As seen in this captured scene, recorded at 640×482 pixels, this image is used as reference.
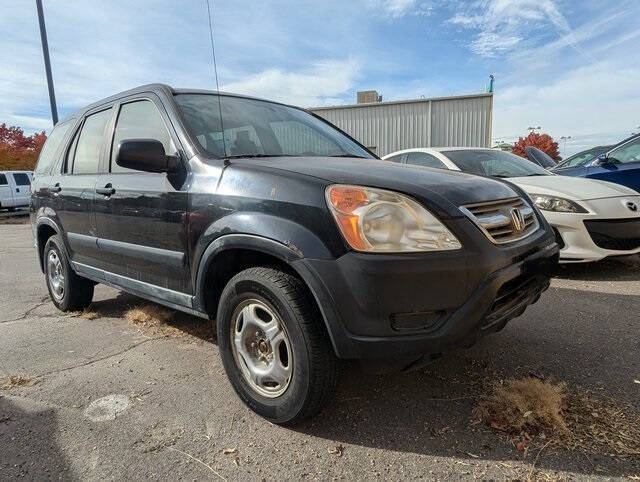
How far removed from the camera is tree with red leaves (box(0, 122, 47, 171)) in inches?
1047

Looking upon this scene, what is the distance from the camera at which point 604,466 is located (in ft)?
6.18

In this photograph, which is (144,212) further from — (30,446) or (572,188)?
(572,188)

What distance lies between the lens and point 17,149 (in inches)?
1089

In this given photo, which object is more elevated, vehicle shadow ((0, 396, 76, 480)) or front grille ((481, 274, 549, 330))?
front grille ((481, 274, 549, 330))

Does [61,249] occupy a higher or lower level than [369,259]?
lower

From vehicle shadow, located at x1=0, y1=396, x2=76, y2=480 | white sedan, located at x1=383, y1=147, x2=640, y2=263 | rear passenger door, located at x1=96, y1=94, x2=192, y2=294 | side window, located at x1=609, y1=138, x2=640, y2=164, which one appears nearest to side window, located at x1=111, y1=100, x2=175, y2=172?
rear passenger door, located at x1=96, y1=94, x2=192, y2=294

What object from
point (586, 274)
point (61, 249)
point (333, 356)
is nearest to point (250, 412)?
point (333, 356)

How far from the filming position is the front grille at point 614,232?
15.1ft

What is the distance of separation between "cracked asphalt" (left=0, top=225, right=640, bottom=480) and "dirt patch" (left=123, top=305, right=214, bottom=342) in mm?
29

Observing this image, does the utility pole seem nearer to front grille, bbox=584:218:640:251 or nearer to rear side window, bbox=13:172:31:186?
rear side window, bbox=13:172:31:186

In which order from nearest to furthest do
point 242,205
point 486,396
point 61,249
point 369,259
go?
point 369,259
point 242,205
point 486,396
point 61,249

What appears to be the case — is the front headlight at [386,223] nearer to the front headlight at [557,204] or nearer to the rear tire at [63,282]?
the rear tire at [63,282]

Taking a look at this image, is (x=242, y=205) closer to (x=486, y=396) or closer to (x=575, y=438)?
(x=486, y=396)

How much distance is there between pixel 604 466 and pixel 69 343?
3.49 meters
